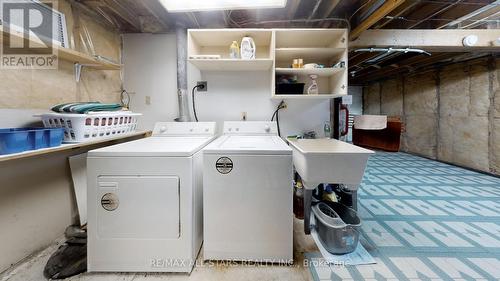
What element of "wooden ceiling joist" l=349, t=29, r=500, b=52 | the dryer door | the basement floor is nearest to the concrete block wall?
the basement floor

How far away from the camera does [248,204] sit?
1468 mm

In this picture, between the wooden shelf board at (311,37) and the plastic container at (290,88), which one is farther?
the plastic container at (290,88)

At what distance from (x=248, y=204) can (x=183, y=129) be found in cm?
119

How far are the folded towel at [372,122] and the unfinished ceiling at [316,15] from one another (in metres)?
2.95

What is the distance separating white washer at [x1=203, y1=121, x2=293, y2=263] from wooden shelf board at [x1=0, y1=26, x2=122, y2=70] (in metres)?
1.30

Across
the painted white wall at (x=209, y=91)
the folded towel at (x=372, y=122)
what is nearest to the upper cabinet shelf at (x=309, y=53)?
the painted white wall at (x=209, y=91)

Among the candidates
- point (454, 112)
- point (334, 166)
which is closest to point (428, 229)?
point (334, 166)

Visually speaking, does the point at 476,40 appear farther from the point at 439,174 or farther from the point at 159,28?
the point at 159,28

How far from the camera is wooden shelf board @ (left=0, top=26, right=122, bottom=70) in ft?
4.14

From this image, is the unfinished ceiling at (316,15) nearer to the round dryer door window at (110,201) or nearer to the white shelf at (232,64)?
the white shelf at (232,64)

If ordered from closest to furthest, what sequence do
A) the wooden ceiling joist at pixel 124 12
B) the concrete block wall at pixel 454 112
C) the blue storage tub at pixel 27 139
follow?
the blue storage tub at pixel 27 139 → the wooden ceiling joist at pixel 124 12 → the concrete block wall at pixel 454 112

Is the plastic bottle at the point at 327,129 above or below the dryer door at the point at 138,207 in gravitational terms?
above

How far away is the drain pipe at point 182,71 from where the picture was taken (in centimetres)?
239

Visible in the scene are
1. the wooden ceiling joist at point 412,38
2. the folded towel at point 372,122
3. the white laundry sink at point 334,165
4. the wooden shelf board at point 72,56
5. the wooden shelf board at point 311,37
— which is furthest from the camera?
the folded towel at point 372,122
